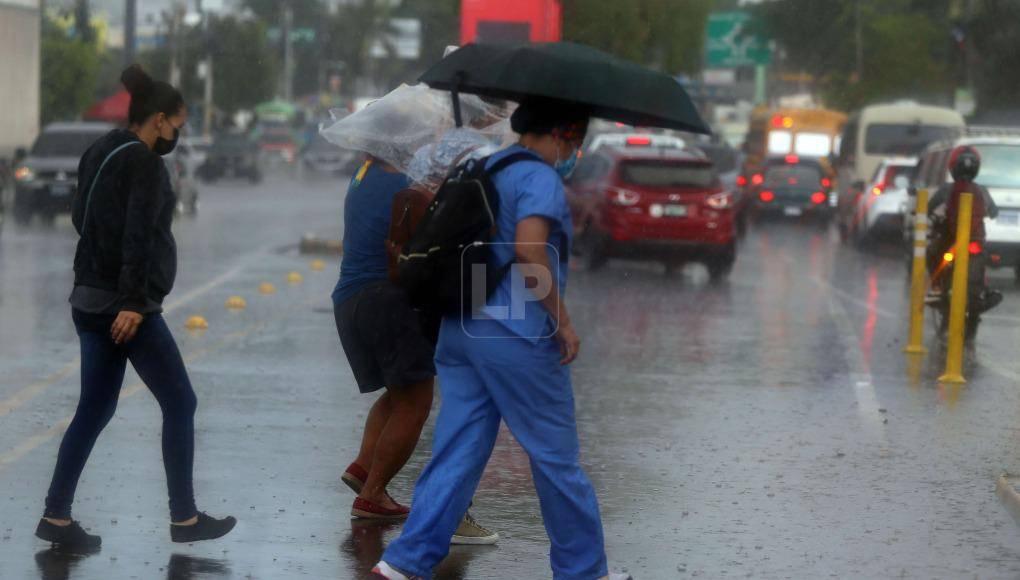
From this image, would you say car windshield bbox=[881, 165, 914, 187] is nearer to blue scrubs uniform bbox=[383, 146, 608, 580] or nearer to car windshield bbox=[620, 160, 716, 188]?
car windshield bbox=[620, 160, 716, 188]

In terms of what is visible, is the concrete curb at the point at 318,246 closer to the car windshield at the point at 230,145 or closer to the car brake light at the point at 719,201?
the car brake light at the point at 719,201

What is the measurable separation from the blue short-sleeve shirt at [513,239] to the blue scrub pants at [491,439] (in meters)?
0.04

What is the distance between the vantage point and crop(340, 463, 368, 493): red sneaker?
7871mm

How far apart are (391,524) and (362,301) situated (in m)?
0.90

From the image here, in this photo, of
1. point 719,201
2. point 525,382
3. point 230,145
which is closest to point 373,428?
point 525,382

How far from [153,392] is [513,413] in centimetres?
156

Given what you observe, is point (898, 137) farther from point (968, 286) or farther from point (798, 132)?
point (968, 286)

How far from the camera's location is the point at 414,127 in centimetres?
763

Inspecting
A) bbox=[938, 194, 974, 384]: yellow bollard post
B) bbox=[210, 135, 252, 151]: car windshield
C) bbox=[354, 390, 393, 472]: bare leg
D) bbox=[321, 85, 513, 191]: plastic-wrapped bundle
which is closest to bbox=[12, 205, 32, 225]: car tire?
bbox=[938, 194, 974, 384]: yellow bollard post

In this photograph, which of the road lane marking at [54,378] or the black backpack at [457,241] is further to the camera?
the road lane marking at [54,378]

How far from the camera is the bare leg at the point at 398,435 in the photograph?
757 cm

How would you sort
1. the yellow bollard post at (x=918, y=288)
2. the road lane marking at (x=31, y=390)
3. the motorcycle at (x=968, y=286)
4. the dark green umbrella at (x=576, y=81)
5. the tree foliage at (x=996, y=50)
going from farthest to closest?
the tree foliage at (x=996, y=50), the motorcycle at (x=968, y=286), the yellow bollard post at (x=918, y=288), the road lane marking at (x=31, y=390), the dark green umbrella at (x=576, y=81)

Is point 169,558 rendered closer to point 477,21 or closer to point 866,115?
point 477,21

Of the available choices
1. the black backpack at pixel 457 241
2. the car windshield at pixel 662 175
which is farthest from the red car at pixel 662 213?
the black backpack at pixel 457 241
